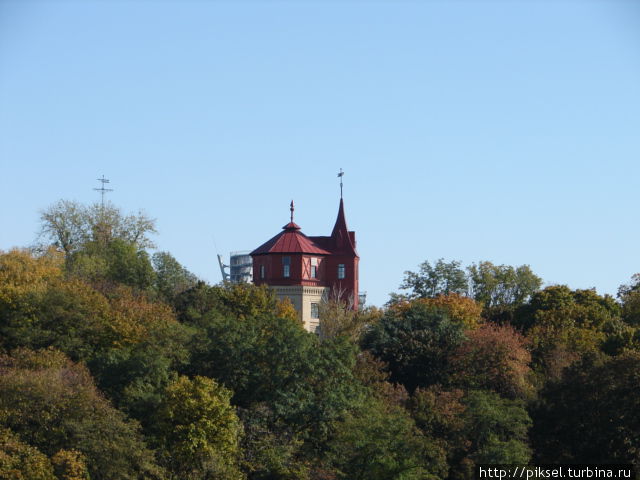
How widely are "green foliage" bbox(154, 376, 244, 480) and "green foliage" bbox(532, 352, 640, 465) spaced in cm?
1283

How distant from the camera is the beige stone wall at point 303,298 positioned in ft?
263

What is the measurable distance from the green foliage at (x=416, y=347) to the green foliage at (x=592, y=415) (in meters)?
7.40

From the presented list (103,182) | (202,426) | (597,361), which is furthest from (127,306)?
(103,182)

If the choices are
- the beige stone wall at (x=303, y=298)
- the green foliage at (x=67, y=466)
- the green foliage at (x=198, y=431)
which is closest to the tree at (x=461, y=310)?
the beige stone wall at (x=303, y=298)

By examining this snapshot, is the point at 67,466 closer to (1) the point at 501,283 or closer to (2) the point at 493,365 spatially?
(2) the point at 493,365

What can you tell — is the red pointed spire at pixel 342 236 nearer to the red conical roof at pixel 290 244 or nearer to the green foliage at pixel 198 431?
the red conical roof at pixel 290 244

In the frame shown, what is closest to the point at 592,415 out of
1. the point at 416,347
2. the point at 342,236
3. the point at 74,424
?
the point at 416,347

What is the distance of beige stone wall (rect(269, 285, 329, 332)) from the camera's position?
263ft

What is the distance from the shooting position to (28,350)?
163 ft

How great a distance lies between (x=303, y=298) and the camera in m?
80.6

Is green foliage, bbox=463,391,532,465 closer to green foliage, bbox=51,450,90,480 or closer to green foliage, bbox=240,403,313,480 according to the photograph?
green foliage, bbox=240,403,313,480

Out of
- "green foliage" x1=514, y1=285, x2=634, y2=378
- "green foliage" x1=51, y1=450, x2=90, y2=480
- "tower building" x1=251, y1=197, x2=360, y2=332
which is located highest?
"tower building" x1=251, y1=197, x2=360, y2=332

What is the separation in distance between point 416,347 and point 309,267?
2501 cm

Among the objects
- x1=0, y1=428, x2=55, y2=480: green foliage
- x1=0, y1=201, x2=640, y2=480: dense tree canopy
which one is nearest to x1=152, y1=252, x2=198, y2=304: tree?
x1=0, y1=201, x2=640, y2=480: dense tree canopy
